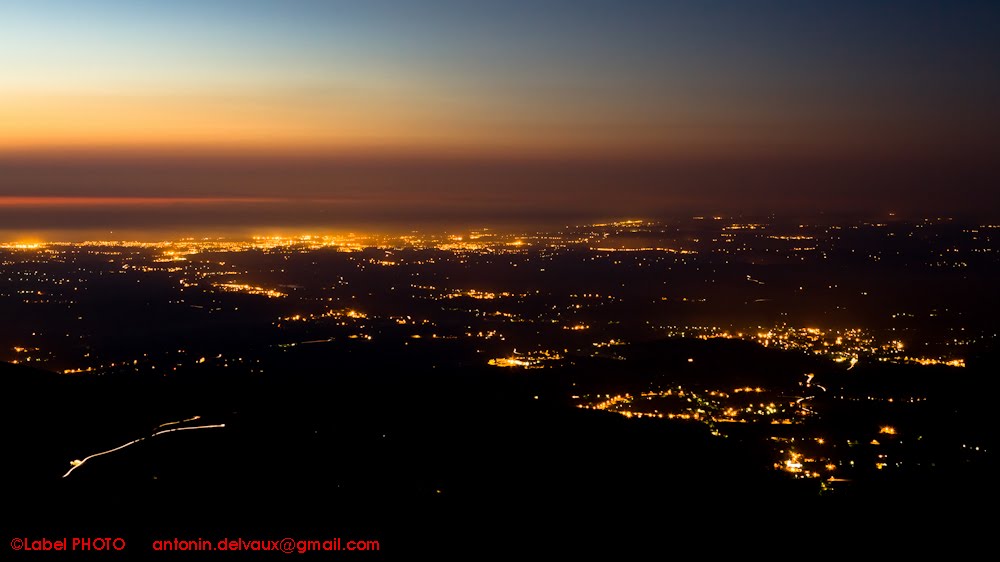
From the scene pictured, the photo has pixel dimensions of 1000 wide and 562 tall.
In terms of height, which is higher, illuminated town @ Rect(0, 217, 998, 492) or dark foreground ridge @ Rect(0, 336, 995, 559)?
dark foreground ridge @ Rect(0, 336, 995, 559)

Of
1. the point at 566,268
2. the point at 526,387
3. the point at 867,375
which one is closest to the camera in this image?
the point at 526,387

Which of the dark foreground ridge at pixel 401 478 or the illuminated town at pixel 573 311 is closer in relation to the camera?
the dark foreground ridge at pixel 401 478

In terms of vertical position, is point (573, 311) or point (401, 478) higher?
point (401, 478)

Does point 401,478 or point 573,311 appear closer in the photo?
point 401,478

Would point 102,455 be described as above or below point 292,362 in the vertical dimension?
above

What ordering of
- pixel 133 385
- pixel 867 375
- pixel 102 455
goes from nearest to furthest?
pixel 102 455
pixel 133 385
pixel 867 375

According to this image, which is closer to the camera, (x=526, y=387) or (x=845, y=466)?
(x=845, y=466)

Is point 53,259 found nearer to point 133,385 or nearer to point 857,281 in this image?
point 133,385

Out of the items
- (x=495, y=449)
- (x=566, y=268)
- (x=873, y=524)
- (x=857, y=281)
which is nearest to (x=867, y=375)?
(x=873, y=524)

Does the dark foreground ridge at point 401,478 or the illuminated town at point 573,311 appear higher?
the dark foreground ridge at point 401,478

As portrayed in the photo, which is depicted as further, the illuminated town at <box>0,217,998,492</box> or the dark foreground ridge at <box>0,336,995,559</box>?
the illuminated town at <box>0,217,998,492</box>
